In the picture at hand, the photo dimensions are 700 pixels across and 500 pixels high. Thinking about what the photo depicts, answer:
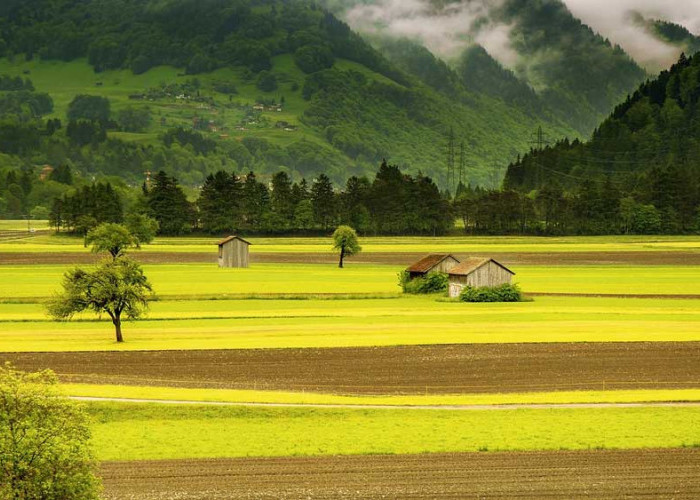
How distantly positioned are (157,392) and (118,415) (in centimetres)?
448

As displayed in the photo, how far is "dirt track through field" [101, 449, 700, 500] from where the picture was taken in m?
32.1

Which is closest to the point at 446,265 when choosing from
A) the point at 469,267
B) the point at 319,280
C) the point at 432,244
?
the point at 469,267

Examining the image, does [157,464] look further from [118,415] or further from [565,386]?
[565,386]

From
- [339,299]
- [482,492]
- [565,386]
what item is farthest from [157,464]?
[339,299]

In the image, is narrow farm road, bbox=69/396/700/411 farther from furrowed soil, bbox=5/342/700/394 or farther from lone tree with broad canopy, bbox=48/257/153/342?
lone tree with broad canopy, bbox=48/257/153/342

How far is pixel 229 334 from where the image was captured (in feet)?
225

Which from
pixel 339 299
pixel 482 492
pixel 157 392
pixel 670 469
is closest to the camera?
pixel 482 492

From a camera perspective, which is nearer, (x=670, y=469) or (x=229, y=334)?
(x=670, y=469)

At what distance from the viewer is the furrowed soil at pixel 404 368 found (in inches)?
1975

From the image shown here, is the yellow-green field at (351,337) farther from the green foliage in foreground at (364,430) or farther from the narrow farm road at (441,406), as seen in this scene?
the narrow farm road at (441,406)

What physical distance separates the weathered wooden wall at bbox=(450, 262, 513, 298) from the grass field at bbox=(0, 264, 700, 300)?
292 inches

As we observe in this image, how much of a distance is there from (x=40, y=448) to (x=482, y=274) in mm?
70722

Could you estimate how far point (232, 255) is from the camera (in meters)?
134

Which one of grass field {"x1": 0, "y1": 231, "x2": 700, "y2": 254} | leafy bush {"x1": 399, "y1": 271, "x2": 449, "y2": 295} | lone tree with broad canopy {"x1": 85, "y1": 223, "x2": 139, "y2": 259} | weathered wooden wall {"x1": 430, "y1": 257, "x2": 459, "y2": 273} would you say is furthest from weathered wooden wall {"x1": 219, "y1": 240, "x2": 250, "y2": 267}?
weathered wooden wall {"x1": 430, "y1": 257, "x2": 459, "y2": 273}
